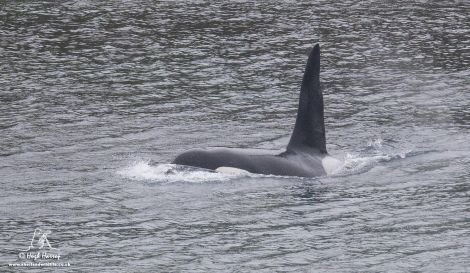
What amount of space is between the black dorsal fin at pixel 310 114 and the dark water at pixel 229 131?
3.43ft

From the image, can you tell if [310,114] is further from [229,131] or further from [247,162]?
[229,131]

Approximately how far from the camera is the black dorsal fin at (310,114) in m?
26.9

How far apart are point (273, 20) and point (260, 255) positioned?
2799cm

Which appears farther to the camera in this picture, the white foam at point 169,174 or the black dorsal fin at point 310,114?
the black dorsal fin at point 310,114

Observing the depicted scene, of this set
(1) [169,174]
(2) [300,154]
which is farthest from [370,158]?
(1) [169,174]

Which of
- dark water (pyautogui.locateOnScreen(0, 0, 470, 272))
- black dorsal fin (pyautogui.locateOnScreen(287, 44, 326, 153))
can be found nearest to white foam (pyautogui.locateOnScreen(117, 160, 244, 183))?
dark water (pyautogui.locateOnScreen(0, 0, 470, 272))

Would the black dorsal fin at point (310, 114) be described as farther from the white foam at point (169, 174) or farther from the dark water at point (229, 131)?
the white foam at point (169, 174)

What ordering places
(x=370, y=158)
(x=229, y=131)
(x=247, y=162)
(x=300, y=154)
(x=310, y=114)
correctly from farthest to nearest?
(x=229, y=131), (x=370, y=158), (x=300, y=154), (x=310, y=114), (x=247, y=162)

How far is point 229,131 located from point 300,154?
4.50 m

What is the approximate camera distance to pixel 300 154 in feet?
89.5

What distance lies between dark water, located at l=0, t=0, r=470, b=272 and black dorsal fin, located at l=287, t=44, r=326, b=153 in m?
1.05

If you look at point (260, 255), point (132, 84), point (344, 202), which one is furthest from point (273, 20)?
point (260, 255)

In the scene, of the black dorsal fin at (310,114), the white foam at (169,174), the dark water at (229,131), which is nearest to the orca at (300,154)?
the black dorsal fin at (310,114)

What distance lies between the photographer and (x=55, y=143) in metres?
30.2
